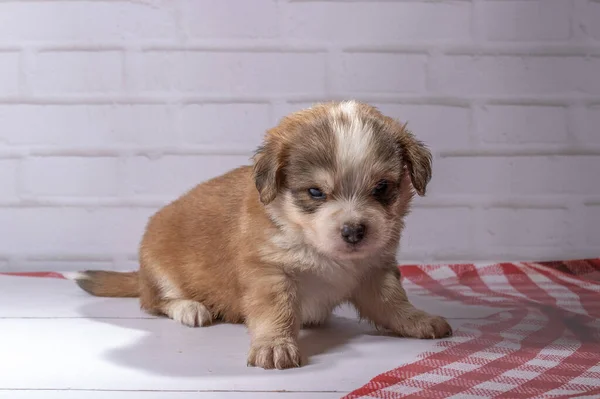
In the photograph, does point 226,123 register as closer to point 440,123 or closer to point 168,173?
point 168,173

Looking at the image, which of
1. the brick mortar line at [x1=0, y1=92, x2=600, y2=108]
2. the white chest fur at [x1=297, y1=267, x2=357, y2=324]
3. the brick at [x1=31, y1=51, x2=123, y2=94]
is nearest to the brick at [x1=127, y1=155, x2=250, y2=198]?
the brick mortar line at [x1=0, y1=92, x2=600, y2=108]

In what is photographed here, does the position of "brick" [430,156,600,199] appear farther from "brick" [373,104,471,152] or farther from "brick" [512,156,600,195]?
"brick" [373,104,471,152]

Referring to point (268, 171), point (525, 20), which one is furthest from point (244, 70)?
point (268, 171)

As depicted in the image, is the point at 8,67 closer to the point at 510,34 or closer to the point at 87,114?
the point at 87,114

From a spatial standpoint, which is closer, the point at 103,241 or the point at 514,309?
the point at 514,309

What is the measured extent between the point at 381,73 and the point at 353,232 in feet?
5.97

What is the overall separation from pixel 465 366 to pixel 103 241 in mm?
2447

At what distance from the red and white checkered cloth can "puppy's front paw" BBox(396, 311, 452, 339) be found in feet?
0.17

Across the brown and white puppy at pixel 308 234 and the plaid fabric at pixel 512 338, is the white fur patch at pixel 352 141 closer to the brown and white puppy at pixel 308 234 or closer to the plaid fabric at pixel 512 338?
the brown and white puppy at pixel 308 234

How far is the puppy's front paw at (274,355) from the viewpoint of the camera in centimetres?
262

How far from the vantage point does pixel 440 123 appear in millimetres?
4289

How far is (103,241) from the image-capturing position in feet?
14.6

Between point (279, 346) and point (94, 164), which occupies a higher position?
point (94, 164)

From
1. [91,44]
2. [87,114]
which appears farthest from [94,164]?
[91,44]
